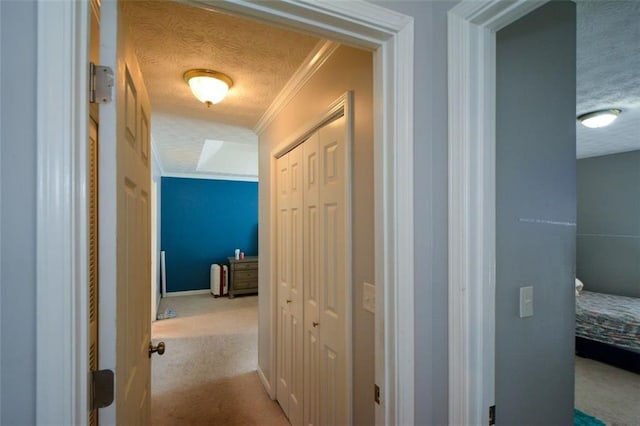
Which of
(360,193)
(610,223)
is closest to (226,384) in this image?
(360,193)

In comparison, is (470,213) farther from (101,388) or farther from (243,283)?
(243,283)

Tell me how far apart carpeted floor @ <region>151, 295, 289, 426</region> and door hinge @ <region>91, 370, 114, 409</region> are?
1883mm

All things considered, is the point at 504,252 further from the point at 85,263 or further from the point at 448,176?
the point at 85,263

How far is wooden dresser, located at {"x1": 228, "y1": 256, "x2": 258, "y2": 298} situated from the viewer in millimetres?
5695

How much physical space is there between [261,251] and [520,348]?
84.8 inches

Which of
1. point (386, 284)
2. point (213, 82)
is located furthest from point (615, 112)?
point (213, 82)

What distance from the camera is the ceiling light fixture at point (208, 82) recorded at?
1.81 metres

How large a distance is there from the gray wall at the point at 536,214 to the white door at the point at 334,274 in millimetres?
609

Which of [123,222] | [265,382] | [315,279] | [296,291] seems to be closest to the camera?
[123,222]

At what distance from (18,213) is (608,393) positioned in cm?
407

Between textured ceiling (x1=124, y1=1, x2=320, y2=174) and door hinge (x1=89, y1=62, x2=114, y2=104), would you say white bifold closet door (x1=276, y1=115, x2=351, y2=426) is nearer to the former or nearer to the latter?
textured ceiling (x1=124, y1=1, x2=320, y2=174)

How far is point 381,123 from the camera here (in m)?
0.94

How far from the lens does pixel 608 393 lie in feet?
8.82

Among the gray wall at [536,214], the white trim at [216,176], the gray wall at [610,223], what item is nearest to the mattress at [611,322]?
the gray wall at [610,223]
